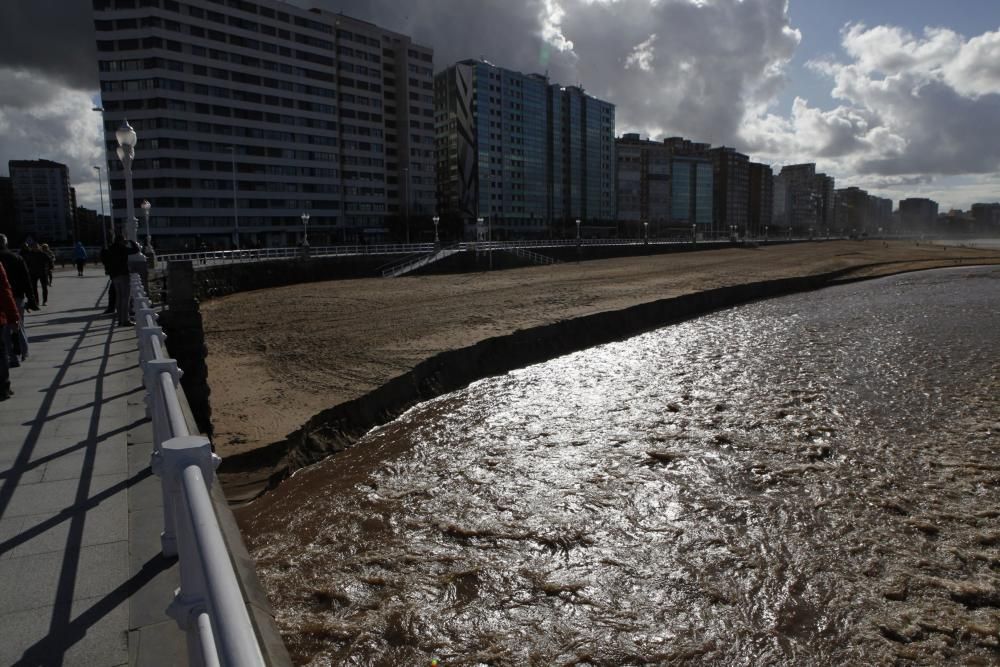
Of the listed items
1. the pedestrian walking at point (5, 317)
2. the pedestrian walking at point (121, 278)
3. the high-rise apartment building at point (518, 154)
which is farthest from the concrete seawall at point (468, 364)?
the high-rise apartment building at point (518, 154)

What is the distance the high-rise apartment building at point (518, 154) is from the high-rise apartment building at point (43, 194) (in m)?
83.9

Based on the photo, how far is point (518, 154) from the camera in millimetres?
121875

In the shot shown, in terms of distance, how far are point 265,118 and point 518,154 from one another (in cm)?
5197

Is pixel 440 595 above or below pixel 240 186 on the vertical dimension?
below

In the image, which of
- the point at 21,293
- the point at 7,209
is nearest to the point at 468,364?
the point at 21,293

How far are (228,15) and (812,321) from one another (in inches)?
3048

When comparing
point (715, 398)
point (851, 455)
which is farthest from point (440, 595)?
point (715, 398)

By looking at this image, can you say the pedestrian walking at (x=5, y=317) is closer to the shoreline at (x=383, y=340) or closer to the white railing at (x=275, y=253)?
the shoreline at (x=383, y=340)

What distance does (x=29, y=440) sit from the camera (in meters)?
5.77

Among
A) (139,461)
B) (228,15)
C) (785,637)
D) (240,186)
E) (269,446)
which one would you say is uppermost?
(228,15)

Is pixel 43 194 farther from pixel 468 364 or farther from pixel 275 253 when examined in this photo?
pixel 468 364

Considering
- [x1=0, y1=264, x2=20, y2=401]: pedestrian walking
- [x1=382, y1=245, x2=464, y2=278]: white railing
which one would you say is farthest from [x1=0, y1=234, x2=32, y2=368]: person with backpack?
[x1=382, y1=245, x2=464, y2=278]: white railing

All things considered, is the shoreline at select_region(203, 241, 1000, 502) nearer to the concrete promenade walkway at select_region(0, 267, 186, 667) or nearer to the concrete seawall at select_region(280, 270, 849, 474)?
the concrete seawall at select_region(280, 270, 849, 474)

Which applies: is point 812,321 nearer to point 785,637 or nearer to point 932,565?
point 932,565
